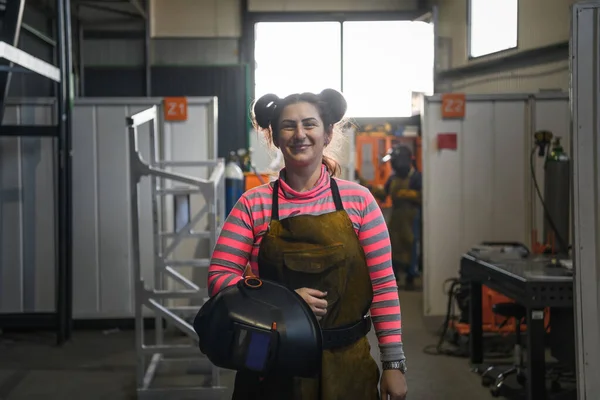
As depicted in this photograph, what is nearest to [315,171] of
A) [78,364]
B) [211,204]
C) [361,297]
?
[361,297]

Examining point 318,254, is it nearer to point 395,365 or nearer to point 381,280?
point 381,280

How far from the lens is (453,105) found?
5387mm

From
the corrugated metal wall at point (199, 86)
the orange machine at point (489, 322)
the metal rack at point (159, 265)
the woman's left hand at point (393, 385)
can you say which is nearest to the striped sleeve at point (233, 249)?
the woman's left hand at point (393, 385)

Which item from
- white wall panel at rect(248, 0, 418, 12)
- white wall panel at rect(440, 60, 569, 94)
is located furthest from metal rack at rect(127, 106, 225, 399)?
white wall panel at rect(248, 0, 418, 12)

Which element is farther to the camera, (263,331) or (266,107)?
(266,107)

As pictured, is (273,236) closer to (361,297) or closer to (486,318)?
(361,297)

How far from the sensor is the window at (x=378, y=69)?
8.95 meters

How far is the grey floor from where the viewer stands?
13.0ft

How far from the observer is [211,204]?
143 inches

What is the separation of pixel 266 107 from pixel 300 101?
11 cm

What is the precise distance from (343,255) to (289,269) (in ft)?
0.44

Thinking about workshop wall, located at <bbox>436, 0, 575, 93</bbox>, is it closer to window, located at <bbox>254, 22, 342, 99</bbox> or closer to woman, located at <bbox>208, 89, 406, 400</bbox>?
window, located at <bbox>254, 22, 342, 99</bbox>

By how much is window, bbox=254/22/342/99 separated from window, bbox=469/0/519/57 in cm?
184

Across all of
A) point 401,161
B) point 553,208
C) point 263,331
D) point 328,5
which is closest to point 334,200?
point 263,331
